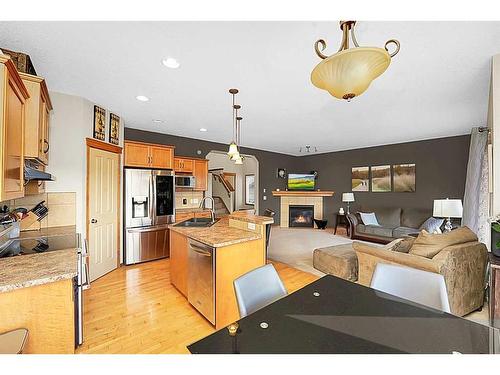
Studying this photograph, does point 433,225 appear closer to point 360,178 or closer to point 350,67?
point 360,178

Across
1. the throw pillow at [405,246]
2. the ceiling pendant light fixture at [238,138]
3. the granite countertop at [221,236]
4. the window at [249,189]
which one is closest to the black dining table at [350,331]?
the granite countertop at [221,236]

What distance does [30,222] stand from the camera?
2520mm

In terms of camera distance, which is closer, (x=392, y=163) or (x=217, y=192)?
(x=392, y=163)

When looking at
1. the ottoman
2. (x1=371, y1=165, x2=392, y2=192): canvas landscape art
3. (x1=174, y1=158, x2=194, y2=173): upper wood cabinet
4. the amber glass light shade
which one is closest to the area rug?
the ottoman

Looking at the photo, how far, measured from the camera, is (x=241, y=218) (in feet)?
Answer: 8.58

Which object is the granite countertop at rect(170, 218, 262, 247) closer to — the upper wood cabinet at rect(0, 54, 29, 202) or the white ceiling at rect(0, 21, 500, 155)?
the upper wood cabinet at rect(0, 54, 29, 202)

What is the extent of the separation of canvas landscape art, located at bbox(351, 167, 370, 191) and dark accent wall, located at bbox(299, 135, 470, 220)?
5.0 inches

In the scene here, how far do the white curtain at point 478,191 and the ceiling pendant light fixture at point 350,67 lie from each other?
373cm

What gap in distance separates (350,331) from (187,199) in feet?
15.0

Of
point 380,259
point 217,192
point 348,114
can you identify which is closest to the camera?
point 380,259

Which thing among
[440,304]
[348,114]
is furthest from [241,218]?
[348,114]
